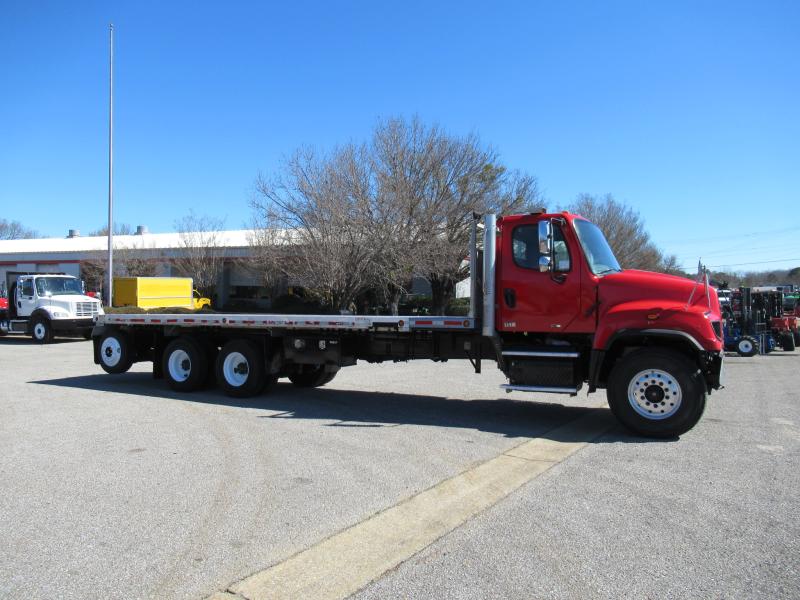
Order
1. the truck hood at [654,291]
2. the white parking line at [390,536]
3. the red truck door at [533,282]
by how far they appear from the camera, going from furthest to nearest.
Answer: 1. the red truck door at [533,282]
2. the truck hood at [654,291]
3. the white parking line at [390,536]

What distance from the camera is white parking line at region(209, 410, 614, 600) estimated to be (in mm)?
3768

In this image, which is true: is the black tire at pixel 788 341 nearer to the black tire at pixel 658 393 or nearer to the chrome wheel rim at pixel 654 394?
the black tire at pixel 658 393

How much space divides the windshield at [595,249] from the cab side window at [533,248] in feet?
0.83

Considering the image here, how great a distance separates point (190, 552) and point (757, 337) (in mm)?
22099

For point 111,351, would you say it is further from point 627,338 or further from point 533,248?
point 627,338

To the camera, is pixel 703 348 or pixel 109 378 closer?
pixel 703 348

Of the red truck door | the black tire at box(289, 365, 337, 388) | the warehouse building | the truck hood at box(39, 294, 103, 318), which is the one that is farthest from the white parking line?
the warehouse building

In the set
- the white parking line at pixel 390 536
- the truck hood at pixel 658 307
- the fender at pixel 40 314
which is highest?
the truck hood at pixel 658 307

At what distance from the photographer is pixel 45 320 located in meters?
24.0

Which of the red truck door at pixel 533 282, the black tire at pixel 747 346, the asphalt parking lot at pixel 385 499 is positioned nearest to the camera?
the asphalt parking lot at pixel 385 499

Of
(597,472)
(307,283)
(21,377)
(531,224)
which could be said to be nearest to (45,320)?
(307,283)

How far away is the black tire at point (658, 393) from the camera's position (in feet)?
24.7

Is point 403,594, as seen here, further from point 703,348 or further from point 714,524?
point 703,348

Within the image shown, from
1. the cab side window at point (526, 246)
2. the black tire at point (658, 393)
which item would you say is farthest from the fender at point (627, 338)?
the cab side window at point (526, 246)
